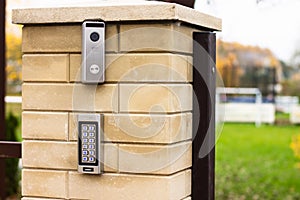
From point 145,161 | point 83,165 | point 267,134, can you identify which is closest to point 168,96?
point 145,161

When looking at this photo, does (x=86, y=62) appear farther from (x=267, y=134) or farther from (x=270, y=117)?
(x=270, y=117)

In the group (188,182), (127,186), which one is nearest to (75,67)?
(127,186)

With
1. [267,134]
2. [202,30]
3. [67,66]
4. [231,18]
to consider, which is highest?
[231,18]

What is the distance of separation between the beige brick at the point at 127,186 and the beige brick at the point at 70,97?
23cm

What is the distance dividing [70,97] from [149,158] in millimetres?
352

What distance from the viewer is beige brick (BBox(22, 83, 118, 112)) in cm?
214

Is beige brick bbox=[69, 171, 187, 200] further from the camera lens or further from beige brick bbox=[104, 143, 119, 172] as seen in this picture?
the camera lens

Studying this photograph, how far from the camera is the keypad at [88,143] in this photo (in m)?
2.15

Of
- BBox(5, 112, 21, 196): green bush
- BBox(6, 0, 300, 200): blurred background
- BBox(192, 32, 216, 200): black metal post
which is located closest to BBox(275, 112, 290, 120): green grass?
BBox(6, 0, 300, 200): blurred background

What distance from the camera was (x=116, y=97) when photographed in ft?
7.00

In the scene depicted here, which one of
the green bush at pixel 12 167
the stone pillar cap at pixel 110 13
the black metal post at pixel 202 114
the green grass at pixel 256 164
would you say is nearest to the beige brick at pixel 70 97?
the stone pillar cap at pixel 110 13

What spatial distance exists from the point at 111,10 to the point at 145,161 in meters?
0.51

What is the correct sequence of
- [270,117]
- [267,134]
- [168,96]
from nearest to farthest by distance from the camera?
[168,96] → [267,134] → [270,117]

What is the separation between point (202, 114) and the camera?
7.52 ft
